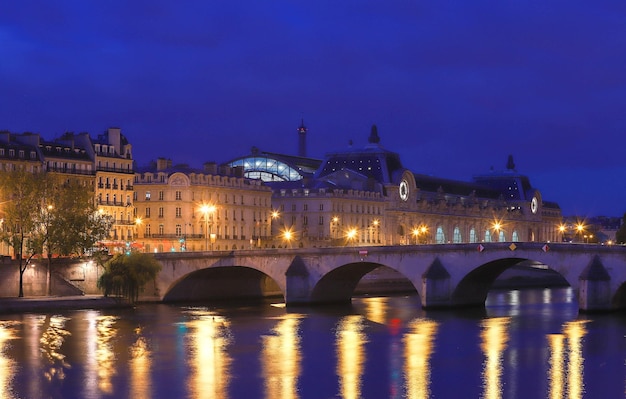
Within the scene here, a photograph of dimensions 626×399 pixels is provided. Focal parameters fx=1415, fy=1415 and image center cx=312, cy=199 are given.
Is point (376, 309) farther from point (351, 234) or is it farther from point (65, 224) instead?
point (351, 234)

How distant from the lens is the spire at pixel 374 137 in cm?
19225

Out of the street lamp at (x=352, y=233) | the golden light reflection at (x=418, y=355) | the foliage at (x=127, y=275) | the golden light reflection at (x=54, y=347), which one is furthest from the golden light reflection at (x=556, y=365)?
the street lamp at (x=352, y=233)

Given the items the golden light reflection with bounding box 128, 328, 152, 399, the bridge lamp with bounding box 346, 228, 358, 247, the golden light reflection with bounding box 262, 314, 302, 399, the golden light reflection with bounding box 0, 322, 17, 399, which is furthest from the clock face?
the golden light reflection with bounding box 128, 328, 152, 399

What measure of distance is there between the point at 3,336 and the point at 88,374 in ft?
52.6

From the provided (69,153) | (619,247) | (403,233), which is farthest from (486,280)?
(403,233)

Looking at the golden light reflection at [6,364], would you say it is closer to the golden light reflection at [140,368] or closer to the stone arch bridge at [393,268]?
the golden light reflection at [140,368]

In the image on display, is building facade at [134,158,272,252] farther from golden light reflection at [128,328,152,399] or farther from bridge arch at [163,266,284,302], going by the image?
golden light reflection at [128,328,152,399]

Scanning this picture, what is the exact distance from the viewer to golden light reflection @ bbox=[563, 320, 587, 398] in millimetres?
56425

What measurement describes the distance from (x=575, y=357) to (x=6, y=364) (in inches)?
1027

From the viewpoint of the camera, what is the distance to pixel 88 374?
60.8 meters

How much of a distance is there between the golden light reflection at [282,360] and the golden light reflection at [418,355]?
4751mm

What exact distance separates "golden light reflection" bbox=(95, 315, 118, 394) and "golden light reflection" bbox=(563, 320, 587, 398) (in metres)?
18.5

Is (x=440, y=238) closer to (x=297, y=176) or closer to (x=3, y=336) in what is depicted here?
(x=297, y=176)

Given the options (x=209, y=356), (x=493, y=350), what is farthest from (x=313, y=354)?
(x=493, y=350)
